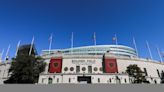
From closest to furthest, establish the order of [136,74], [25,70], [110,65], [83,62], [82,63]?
1. [25,70]
2. [136,74]
3. [110,65]
4. [82,63]
5. [83,62]

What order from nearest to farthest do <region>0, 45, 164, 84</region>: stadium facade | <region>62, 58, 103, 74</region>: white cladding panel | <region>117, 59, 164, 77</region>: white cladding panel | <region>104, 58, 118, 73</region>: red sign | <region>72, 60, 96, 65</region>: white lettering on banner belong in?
1. <region>0, 45, 164, 84</region>: stadium facade
2. <region>104, 58, 118, 73</region>: red sign
3. <region>62, 58, 103, 74</region>: white cladding panel
4. <region>72, 60, 96, 65</region>: white lettering on banner
5. <region>117, 59, 164, 77</region>: white cladding panel

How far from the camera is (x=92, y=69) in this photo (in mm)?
45938

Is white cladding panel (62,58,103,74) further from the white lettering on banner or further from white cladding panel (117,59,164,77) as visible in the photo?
white cladding panel (117,59,164,77)

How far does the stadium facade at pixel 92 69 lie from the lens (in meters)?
39.9

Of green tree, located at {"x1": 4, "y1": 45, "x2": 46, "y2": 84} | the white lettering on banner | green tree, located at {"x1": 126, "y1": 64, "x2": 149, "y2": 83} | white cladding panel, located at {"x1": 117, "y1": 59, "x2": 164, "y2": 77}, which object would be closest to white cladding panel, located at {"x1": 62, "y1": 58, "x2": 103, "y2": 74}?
the white lettering on banner

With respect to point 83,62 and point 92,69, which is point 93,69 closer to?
point 92,69

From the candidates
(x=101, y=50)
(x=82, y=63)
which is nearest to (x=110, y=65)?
(x=82, y=63)

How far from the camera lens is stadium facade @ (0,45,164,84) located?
39.9 m

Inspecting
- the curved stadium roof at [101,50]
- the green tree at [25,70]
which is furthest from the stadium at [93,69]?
the curved stadium roof at [101,50]

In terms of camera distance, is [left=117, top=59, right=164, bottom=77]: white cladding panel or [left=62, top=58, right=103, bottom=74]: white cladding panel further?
[left=117, top=59, right=164, bottom=77]: white cladding panel

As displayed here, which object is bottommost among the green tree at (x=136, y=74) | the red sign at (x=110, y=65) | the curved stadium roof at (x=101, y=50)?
the green tree at (x=136, y=74)

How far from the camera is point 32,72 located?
37125 millimetres

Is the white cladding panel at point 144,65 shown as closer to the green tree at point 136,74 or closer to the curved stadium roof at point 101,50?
the green tree at point 136,74

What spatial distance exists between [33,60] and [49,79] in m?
7.46
